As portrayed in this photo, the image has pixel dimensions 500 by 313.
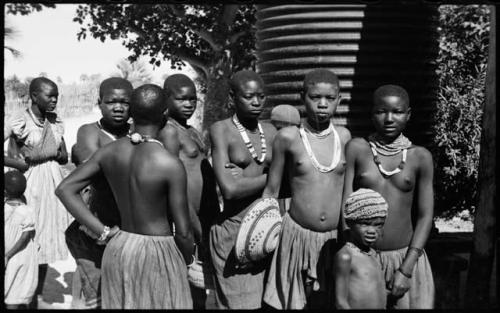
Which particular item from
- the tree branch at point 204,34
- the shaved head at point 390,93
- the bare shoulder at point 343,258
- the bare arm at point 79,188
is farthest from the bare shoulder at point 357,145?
the tree branch at point 204,34

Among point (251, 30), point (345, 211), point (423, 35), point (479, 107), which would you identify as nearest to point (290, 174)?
point (345, 211)

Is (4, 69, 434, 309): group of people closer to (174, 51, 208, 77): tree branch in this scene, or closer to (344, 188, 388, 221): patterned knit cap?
(344, 188, 388, 221): patterned knit cap

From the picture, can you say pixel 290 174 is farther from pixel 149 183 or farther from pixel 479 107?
pixel 479 107

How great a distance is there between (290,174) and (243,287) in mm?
754

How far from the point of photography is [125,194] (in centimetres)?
367

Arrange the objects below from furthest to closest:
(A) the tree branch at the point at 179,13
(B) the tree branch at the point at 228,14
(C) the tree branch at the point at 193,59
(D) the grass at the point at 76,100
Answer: (D) the grass at the point at 76,100 < (C) the tree branch at the point at 193,59 < (A) the tree branch at the point at 179,13 < (B) the tree branch at the point at 228,14

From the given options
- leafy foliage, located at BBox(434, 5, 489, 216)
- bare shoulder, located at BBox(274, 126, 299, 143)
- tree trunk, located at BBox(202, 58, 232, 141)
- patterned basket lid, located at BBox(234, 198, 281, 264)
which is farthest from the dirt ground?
tree trunk, located at BBox(202, 58, 232, 141)

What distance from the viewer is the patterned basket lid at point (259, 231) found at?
3.94m

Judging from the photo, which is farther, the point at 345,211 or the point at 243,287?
the point at 243,287

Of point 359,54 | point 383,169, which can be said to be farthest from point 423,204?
point 359,54

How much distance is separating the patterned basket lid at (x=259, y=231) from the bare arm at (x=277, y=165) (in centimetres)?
7

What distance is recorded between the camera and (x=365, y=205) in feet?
11.8

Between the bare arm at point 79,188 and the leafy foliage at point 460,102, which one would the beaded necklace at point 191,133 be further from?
the leafy foliage at point 460,102

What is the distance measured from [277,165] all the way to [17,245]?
2223 mm
